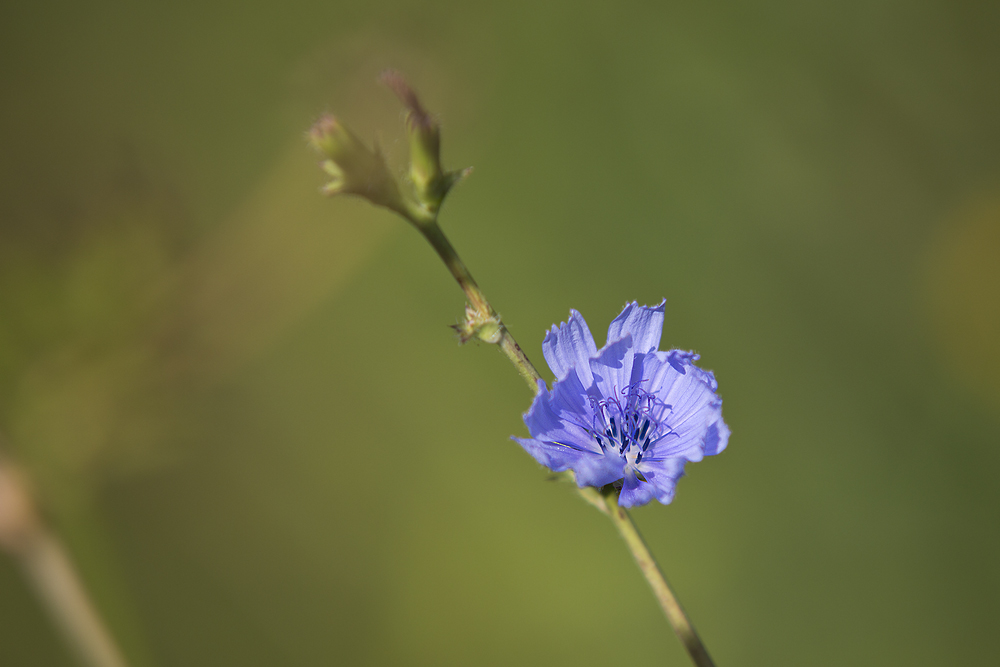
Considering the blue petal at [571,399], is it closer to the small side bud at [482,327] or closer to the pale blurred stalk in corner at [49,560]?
the small side bud at [482,327]

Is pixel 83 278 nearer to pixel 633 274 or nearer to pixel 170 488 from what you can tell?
pixel 170 488

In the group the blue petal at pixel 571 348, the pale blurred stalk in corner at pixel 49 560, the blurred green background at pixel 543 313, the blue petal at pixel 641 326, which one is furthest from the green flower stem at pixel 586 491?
the blurred green background at pixel 543 313

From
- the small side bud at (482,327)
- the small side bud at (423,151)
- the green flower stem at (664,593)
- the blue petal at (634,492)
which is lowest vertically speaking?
the green flower stem at (664,593)

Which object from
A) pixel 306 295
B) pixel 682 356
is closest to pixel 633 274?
pixel 306 295

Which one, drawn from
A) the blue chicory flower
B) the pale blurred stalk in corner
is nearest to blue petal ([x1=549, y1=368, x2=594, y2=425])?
the blue chicory flower

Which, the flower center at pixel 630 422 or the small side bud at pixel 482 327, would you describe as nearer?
the small side bud at pixel 482 327

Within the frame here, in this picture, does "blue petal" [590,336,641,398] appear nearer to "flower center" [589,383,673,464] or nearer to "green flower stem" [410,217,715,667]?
"flower center" [589,383,673,464]

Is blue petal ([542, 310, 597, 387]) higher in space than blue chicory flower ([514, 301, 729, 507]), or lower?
higher
